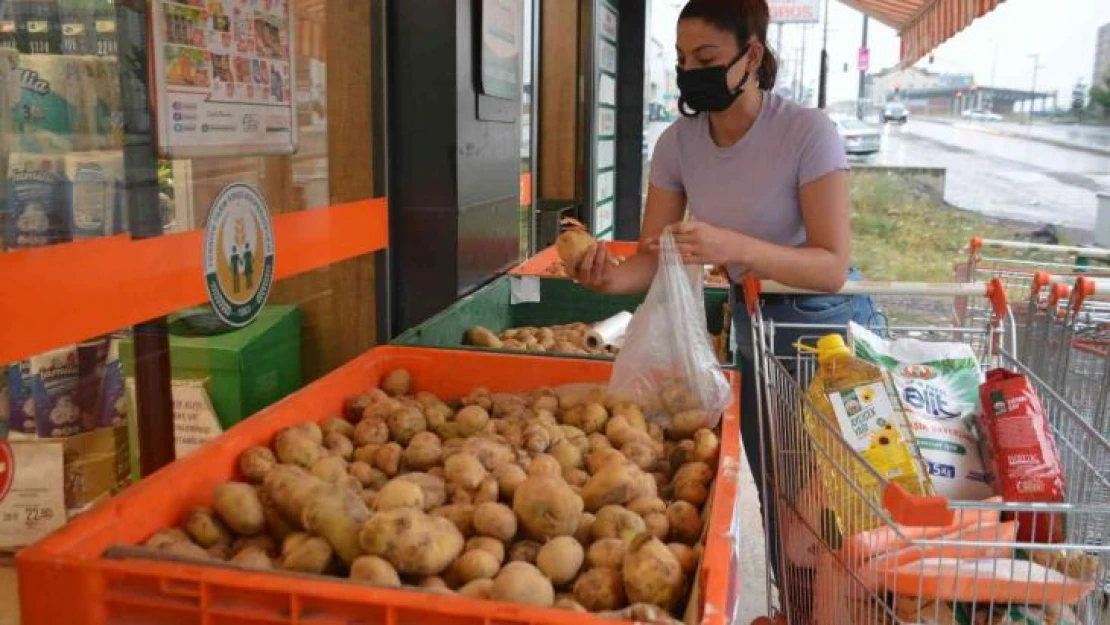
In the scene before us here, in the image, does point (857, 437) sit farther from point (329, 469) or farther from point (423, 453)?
point (329, 469)

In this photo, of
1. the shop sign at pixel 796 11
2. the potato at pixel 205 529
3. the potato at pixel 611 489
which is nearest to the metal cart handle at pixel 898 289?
the potato at pixel 611 489

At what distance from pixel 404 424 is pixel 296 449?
29cm

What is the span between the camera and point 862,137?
36.0ft

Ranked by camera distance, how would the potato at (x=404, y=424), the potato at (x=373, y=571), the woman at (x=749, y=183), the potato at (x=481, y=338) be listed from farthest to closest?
the potato at (x=481, y=338), the woman at (x=749, y=183), the potato at (x=404, y=424), the potato at (x=373, y=571)

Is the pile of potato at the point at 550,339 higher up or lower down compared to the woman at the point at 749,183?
lower down

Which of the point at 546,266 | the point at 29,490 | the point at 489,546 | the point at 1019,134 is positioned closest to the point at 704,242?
the point at 489,546

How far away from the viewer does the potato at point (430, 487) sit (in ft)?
5.35

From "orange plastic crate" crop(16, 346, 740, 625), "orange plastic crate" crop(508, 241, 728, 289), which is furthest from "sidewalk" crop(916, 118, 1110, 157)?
"orange plastic crate" crop(16, 346, 740, 625)

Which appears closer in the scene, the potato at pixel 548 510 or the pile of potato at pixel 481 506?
the pile of potato at pixel 481 506

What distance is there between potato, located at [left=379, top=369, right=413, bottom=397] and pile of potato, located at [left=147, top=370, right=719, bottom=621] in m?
0.16

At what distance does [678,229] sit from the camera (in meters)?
2.10

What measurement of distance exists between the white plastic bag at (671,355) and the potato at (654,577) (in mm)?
751

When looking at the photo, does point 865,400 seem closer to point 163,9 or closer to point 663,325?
point 663,325

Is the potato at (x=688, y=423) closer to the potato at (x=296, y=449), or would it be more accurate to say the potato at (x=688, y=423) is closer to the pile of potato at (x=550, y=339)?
the potato at (x=296, y=449)
